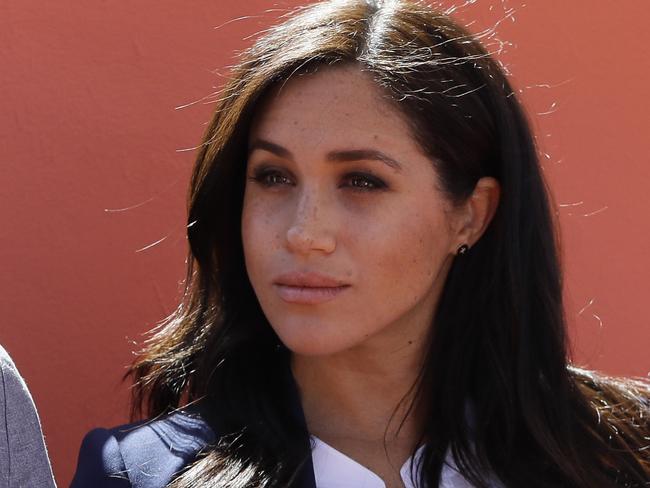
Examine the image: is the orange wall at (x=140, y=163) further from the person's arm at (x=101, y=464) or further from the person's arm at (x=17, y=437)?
the person's arm at (x=17, y=437)

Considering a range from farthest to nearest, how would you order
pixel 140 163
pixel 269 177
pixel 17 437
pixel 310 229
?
1. pixel 140 163
2. pixel 269 177
3. pixel 310 229
4. pixel 17 437

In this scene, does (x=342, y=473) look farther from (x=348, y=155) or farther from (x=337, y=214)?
(x=348, y=155)

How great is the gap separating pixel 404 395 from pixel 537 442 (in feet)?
0.98

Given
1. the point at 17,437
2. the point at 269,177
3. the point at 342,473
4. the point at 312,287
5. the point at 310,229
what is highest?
the point at 269,177

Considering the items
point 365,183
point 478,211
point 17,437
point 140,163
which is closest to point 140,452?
point 17,437

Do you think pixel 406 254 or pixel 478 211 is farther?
pixel 478 211

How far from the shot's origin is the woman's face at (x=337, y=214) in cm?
244

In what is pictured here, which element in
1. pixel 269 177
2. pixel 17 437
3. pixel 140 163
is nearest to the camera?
pixel 17 437

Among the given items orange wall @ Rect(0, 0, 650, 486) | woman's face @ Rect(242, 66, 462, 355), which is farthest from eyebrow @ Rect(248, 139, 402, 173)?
orange wall @ Rect(0, 0, 650, 486)

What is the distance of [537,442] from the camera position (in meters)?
2.65

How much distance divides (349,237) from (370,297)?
13cm

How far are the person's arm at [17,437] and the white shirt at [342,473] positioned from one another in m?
0.57

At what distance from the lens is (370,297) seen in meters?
2.47

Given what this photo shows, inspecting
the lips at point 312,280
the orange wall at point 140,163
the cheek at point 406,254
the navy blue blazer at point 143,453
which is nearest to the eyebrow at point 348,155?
the cheek at point 406,254
